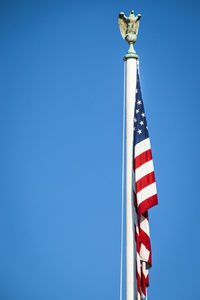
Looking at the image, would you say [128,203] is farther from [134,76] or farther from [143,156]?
[134,76]

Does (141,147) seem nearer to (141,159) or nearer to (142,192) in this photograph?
(141,159)

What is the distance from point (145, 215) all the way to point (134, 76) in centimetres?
387

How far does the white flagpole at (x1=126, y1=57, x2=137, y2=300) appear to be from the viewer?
938 cm

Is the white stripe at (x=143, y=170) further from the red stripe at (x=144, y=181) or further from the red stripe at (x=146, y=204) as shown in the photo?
the red stripe at (x=146, y=204)

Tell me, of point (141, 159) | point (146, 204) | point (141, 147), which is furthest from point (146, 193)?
point (141, 147)

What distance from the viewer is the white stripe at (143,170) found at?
391 inches

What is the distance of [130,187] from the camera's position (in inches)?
396

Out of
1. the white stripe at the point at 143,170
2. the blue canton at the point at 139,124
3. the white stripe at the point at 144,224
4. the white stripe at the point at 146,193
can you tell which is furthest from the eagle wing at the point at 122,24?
the white stripe at the point at 144,224

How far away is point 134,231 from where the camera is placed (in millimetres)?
9609

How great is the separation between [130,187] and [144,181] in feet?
1.33

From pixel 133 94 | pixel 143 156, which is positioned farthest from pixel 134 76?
pixel 143 156

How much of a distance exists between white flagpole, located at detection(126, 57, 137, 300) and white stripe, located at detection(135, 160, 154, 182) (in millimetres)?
296

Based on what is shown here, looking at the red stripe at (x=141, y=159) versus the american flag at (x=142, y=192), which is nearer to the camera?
the american flag at (x=142, y=192)

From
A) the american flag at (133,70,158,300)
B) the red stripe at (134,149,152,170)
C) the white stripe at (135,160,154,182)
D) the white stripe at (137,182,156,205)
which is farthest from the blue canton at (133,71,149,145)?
the white stripe at (137,182,156,205)
